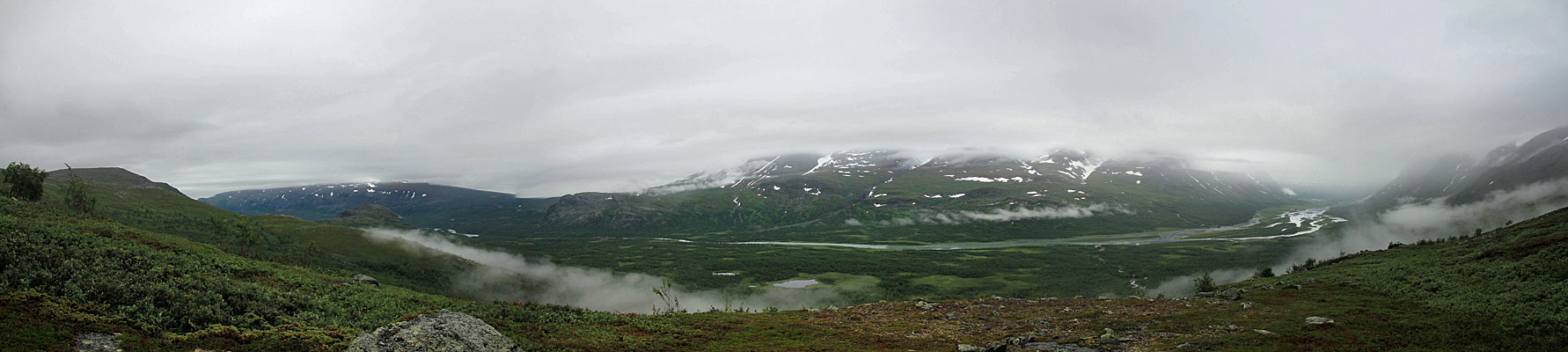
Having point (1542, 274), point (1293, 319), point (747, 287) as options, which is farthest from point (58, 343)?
point (747, 287)

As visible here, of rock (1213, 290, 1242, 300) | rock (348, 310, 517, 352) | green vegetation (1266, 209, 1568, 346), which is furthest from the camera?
rock (1213, 290, 1242, 300)

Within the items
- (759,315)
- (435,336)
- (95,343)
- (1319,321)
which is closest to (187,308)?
(95,343)

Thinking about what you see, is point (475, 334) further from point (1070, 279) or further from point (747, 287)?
point (1070, 279)

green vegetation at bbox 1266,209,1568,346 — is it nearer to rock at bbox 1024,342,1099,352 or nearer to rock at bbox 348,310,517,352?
rock at bbox 1024,342,1099,352

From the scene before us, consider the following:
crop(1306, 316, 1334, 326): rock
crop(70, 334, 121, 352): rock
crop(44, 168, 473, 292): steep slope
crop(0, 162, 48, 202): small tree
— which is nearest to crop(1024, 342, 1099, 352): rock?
crop(1306, 316, 1334, 326): rock

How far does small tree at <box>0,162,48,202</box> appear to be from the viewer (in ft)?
305

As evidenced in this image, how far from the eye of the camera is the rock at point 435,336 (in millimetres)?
24219

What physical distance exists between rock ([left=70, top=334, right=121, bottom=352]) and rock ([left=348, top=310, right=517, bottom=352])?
22.9 feet

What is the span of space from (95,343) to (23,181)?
130458 mm

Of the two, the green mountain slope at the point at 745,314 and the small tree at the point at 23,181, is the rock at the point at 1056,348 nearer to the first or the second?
the green mountain slope at the point at 745,314

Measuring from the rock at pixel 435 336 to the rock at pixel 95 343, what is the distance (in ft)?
22.9

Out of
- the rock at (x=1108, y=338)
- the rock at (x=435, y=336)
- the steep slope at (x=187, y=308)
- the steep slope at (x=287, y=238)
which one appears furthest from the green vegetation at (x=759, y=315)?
the steep slope at (x=287, y=238)

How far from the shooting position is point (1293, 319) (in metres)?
34.5

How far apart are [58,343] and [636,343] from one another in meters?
21.1
